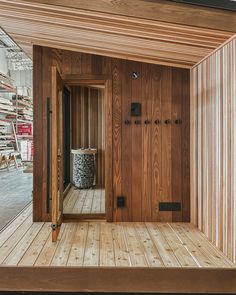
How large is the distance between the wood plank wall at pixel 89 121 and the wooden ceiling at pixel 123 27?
291 centimetres

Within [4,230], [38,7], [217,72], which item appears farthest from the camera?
[4,230]

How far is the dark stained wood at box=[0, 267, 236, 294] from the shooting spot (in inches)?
106

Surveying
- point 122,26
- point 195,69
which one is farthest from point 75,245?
point 195,69

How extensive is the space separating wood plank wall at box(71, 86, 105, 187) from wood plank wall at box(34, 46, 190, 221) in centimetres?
276

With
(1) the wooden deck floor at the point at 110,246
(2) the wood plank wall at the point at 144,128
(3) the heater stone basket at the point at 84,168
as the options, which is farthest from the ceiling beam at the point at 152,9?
(3) the heater stone basket at the point at 84,168

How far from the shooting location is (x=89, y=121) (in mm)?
6910

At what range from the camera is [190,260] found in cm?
285

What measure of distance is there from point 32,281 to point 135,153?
6.84 ft

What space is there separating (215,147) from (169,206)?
125 cm

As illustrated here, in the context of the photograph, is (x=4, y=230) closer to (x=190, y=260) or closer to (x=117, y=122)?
(x=117, y=122)

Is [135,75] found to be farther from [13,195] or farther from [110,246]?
[13,195]

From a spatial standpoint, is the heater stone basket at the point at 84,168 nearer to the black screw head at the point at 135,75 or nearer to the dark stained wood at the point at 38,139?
the dark stained wood at the point at 38,139

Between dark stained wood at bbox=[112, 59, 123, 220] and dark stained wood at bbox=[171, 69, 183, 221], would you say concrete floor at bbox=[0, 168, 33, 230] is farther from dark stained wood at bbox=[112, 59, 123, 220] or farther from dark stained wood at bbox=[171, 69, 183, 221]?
dark stained wood at bbox=[171, 69, 183, 221]

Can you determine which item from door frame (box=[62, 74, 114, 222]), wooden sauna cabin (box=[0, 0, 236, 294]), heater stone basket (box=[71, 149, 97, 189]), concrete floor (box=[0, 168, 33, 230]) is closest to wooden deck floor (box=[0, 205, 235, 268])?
wooden sauna cabin (box=[0, 0, 236, 294])
